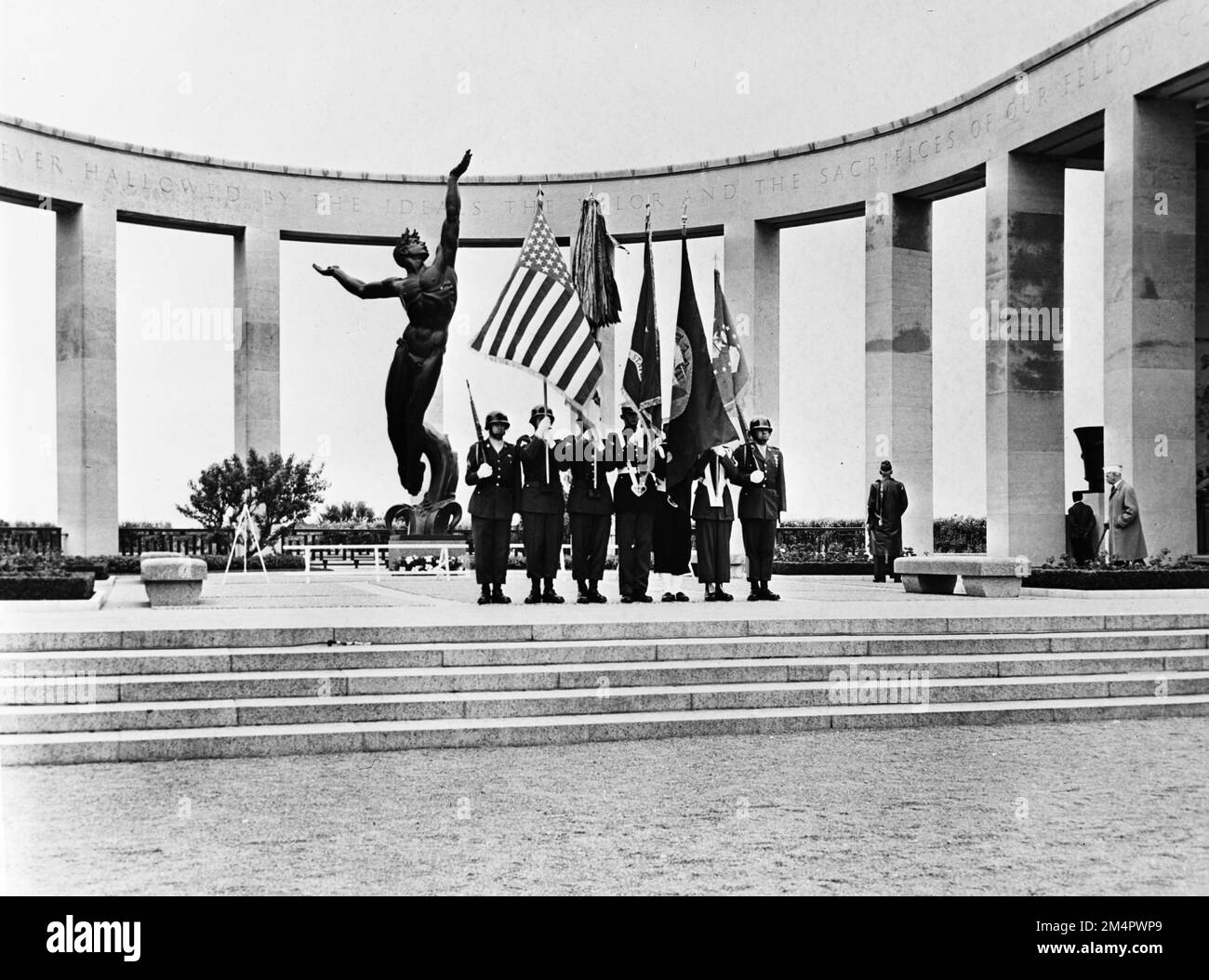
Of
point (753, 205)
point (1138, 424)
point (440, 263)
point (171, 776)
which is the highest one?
point (753, 205)

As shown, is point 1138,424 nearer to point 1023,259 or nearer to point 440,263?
point 1023,259

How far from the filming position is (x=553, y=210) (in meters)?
29.0

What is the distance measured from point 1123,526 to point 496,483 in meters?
9.59

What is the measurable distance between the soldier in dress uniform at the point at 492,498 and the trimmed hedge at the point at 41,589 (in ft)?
13.3

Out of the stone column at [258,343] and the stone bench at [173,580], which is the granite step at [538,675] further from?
the stone column at [258,343]

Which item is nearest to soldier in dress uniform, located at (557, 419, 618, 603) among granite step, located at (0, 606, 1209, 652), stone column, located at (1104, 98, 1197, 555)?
granite step, located at (0, 606, 1209, 652)

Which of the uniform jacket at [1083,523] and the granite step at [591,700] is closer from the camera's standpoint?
the granite step at [591,700]

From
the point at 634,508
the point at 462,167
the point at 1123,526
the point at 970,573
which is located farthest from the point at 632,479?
the point at 1123,526

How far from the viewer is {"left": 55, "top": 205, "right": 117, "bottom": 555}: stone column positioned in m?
26.2

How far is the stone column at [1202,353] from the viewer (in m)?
24.5

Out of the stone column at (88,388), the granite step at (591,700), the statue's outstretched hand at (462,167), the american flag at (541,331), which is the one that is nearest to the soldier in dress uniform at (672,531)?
the american flag at (541,331)

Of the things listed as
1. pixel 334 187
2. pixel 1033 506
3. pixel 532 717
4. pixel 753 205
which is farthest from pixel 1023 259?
pixel 532 717

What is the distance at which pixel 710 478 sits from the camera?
514 inches
